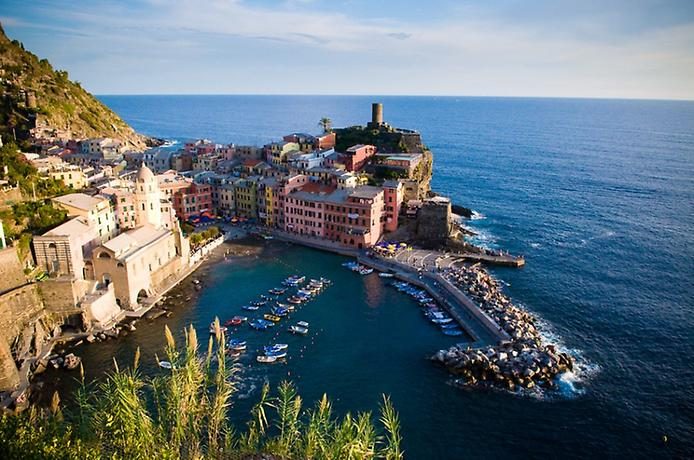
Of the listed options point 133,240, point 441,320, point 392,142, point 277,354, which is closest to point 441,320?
point 441,320

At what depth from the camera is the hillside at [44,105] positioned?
111 meters

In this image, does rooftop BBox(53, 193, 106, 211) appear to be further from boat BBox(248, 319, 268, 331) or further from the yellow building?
boat BBox(248, 319, 268, 331)

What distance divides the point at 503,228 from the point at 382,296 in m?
37.1

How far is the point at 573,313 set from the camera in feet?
183

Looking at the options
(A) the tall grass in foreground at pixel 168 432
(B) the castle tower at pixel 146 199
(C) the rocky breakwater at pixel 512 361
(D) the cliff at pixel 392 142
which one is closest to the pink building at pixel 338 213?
(B) the castle tower at pixel 146 199

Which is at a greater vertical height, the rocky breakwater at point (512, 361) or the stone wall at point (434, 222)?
the stone wall at point (434, 222)

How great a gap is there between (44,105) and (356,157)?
267 ft

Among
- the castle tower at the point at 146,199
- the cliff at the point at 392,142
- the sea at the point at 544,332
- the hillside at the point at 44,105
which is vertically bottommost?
the sea at the point at 544,332

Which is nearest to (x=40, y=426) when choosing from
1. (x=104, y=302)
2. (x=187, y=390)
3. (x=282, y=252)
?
(x=187, y=390)

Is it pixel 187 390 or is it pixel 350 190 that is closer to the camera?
pixel 187 390

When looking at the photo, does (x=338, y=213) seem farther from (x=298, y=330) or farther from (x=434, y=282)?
(x=298, y=330)

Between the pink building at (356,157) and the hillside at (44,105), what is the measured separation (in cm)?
6552

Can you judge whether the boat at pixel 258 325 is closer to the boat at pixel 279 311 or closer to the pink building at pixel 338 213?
the boat at pixel 279 311

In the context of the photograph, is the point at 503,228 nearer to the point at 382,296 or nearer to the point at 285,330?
the point at 382,296
